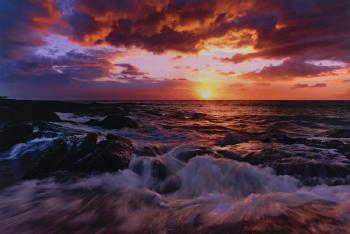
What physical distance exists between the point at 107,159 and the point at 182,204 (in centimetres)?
337

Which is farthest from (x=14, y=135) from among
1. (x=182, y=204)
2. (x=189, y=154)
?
(x=182, y=204)

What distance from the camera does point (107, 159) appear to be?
862cm

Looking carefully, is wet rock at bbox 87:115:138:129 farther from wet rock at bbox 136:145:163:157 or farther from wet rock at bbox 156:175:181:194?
wet rock at bbox 156:175:181:194

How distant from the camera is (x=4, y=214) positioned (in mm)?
5957

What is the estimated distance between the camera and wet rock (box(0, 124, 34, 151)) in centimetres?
1200

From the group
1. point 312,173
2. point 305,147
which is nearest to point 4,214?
point 312,173

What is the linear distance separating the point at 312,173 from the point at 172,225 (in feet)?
17.5

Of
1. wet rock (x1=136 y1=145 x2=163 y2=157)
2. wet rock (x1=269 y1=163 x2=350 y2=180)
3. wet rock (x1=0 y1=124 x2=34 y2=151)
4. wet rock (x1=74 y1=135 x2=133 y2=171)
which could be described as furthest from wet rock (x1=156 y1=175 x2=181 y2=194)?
wet rock (x1=0 y1=124 x2=34 y2=151)

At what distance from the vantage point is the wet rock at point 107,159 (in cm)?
841

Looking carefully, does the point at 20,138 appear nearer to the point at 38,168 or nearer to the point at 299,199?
the point at 38,168

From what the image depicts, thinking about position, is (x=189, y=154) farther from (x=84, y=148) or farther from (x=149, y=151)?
(x=84, y=148)

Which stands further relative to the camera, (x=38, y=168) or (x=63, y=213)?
(x=38, y=168)

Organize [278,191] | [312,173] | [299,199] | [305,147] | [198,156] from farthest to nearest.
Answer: [305,147] → [198,156] → [312,173] → [278,191] → [299,199]

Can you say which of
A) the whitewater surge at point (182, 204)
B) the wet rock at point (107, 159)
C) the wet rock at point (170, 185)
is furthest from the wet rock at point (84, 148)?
the wet rock at point (170, 185)
